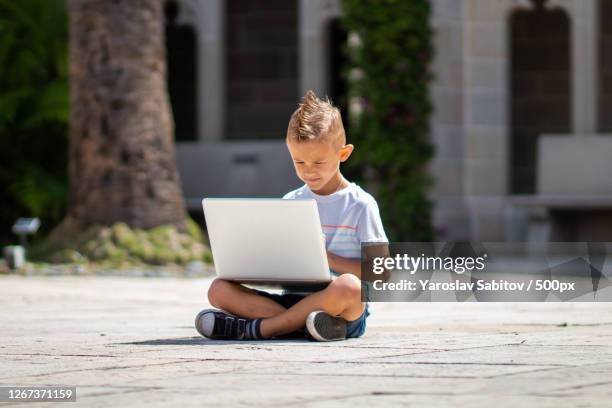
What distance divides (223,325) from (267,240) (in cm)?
43

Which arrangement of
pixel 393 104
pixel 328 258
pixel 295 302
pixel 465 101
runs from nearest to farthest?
pixel 328 258 < pixel 295 302 < pixel 393 104 < pixel 465 101

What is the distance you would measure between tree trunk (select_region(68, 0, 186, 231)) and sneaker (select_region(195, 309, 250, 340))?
6.58 m

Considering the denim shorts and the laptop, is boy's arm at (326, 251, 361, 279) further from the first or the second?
the denim shorts

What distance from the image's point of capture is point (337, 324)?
20.9 feet

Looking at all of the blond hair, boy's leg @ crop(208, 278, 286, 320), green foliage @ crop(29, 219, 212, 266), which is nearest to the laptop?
boy's leg @ crop(208, 278, 286, 320)

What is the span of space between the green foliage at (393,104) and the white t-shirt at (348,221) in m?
8.98

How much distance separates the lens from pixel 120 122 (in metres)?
13.1

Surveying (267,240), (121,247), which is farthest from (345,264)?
(121,247)

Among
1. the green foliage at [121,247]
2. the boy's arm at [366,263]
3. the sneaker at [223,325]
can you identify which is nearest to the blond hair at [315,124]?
the boy's arm at [366,263]

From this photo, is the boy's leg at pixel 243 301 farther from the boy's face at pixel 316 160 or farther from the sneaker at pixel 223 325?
the boy's face at pixel 316 160

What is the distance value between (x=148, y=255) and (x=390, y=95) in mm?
3787

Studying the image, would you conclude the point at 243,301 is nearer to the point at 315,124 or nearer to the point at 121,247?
the point at 315,124

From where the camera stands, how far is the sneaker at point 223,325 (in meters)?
6.49

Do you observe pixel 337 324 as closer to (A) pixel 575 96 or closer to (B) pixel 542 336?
(B) pixel 542 336
